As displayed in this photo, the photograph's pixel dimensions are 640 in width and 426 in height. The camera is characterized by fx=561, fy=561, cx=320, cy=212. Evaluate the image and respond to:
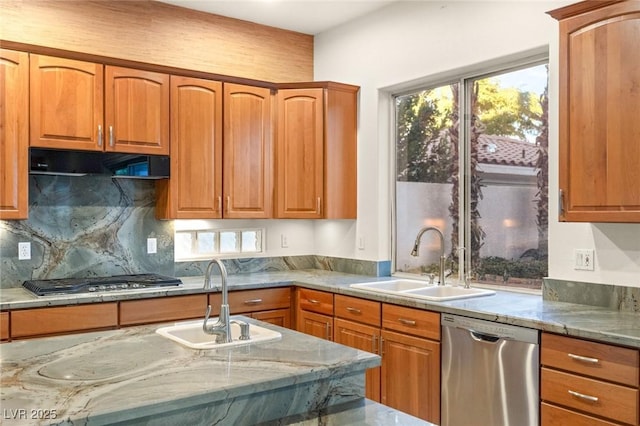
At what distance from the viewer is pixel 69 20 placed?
376 cm

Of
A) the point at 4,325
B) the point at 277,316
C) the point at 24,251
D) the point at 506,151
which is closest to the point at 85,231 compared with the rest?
the point at 24,251

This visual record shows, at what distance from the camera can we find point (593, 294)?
2.88m

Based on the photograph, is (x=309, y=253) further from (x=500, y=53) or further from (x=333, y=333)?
(x=500, y=53)

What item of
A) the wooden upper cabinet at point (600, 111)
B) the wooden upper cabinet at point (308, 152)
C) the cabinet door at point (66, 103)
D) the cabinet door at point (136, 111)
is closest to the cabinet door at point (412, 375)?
the wooden upper cabinet at point (600, 111)

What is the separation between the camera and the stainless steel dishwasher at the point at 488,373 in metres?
2.55

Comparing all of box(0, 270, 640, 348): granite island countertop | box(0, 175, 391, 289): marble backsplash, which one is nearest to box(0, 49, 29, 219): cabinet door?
box(0, 175, 391, 289): marble backsplash

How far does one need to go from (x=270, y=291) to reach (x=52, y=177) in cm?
164

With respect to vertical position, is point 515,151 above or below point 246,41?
below

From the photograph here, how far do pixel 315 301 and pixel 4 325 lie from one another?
1865 mm

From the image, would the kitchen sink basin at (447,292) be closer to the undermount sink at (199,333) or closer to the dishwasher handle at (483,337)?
the dishwasher handle at (483,337)

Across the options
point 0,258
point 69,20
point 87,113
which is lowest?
point 0,258

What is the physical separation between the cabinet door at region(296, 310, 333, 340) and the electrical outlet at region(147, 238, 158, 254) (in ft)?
3.76

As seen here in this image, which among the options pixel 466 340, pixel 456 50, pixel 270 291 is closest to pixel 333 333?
pixel 270 291

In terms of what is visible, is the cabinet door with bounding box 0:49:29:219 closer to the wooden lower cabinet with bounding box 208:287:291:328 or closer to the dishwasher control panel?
the wooden lower cabinet with bounding box 208:287:291:328
